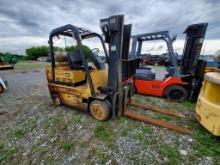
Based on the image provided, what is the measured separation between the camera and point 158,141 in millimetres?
2744

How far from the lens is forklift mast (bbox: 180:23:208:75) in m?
4.41

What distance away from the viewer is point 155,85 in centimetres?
532

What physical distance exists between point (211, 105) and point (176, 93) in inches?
93.2

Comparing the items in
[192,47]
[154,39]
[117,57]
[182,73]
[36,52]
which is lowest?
[36,52]

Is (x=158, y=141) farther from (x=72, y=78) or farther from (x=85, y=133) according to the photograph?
(x=72, y=78)

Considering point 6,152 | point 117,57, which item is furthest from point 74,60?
point 6,152

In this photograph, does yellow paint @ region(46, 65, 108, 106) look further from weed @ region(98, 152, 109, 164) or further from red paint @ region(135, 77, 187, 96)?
red paint @ region(135, 77, 187, 96)

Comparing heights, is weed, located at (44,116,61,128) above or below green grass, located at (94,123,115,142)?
below

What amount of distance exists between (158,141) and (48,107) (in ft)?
10.9

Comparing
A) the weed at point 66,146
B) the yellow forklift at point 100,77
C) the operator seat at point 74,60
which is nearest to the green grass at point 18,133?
the weed at point 66,146

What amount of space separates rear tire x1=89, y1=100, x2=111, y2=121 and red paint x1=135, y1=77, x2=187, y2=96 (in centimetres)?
259

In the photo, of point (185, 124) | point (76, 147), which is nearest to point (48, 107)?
point (76, 147)

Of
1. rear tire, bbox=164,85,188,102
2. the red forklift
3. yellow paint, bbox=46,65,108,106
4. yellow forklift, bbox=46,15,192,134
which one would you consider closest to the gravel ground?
yellow forklift, bbox=46,15,192,134

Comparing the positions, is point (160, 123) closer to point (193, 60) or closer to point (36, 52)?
point (193, 60)
